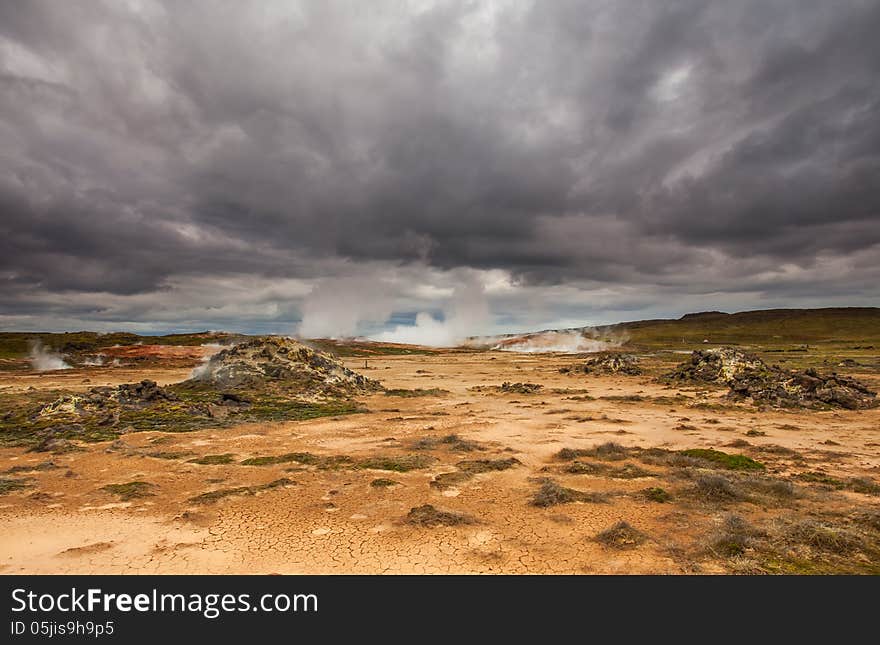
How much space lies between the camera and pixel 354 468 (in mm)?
20938

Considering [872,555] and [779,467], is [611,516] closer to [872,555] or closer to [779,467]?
[872,555]

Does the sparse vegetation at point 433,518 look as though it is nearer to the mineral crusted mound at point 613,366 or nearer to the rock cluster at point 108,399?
the rock cluster at point 108,399

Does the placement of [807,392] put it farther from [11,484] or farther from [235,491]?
[11,484]

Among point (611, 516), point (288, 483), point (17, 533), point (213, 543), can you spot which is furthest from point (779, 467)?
Result: point (17, 533)

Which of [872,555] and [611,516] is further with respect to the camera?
[611,516]

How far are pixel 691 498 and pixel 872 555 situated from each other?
5287mm

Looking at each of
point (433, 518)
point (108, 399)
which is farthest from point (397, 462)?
point (108, 399)

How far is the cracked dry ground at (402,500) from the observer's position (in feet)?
38.1

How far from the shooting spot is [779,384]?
43.2 m

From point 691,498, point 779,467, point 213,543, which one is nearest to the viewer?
point 213,543

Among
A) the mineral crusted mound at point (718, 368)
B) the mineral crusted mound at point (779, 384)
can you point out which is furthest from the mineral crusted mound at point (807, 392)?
the mineral crusted mound at point (718, 368)

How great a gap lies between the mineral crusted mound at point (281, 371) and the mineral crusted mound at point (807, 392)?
42.2 meters

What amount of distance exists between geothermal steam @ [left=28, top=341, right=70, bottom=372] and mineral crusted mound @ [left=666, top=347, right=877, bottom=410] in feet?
376

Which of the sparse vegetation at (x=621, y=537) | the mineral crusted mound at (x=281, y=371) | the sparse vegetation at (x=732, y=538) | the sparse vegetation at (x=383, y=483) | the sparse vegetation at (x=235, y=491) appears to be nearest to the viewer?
the sparse vegetation at (x=732, y=538)
